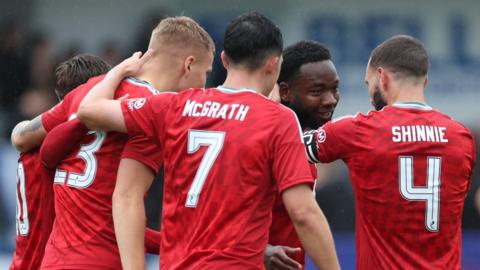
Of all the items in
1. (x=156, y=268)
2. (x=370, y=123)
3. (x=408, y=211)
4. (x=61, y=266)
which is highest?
(x=370, y=123)

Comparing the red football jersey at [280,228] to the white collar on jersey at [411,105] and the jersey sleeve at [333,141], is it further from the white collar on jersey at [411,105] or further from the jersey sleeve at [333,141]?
the white collar on jersey at [411,105]

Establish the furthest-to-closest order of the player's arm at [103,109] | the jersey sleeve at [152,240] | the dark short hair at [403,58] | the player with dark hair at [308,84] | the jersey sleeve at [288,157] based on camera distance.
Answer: the player with dark hair at [308,84]
the jersey sleeve at [152,240]
the dark short hair at [403,58]
the player's arm at [103,109]
the jersey sleeve at [288,157]

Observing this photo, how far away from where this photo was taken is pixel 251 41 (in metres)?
5.30

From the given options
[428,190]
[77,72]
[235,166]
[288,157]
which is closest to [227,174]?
[235,166]

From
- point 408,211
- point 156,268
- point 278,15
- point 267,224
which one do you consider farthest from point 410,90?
point 278,15

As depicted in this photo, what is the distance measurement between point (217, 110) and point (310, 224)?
Result: 0.66 m

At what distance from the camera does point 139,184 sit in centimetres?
555

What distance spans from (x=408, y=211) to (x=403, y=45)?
888 mm

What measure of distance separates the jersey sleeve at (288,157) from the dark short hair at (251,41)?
335mm

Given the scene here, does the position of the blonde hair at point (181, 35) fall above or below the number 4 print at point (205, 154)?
above

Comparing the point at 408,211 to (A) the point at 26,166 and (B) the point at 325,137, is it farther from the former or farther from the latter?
(A) the point at 26,166

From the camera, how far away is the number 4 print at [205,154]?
→ 5.16 meters

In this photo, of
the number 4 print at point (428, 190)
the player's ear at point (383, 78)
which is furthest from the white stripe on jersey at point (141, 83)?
the number 4 print at point (428, 190)

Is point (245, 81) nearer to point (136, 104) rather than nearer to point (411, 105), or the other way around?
point (136, 104)
